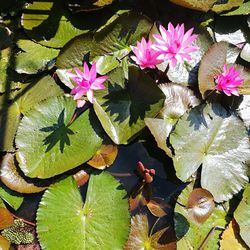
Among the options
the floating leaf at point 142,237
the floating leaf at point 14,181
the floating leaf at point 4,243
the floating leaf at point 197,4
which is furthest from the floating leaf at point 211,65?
the floating leaf at point 4,243

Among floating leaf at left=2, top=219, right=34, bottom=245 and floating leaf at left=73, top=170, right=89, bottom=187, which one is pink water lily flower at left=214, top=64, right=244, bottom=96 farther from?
floating leaf at left=2, top=219, right=34, bottom=245

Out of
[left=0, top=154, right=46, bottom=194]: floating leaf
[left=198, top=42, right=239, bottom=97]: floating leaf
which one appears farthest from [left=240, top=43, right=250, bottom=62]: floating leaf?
[left=0, top=154, right=46, bottom=194]: floating leaf

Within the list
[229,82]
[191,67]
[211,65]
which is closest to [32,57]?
[191,67]

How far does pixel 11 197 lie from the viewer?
223cm

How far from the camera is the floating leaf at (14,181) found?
7.25 ft

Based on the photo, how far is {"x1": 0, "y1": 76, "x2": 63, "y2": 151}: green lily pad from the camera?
229 cm

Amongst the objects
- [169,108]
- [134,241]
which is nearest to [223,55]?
[169,108]

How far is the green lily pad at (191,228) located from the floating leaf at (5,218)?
0.86m

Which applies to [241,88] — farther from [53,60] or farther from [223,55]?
[53,60]

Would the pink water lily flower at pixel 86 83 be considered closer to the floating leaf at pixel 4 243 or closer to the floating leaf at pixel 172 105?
the floating leaf at pixel 172 105

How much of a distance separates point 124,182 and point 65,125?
454mm

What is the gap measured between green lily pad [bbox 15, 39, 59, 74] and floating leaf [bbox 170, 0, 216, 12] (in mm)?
790

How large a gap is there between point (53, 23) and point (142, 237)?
137 centimetres

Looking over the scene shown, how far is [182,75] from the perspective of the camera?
95.9 inches
